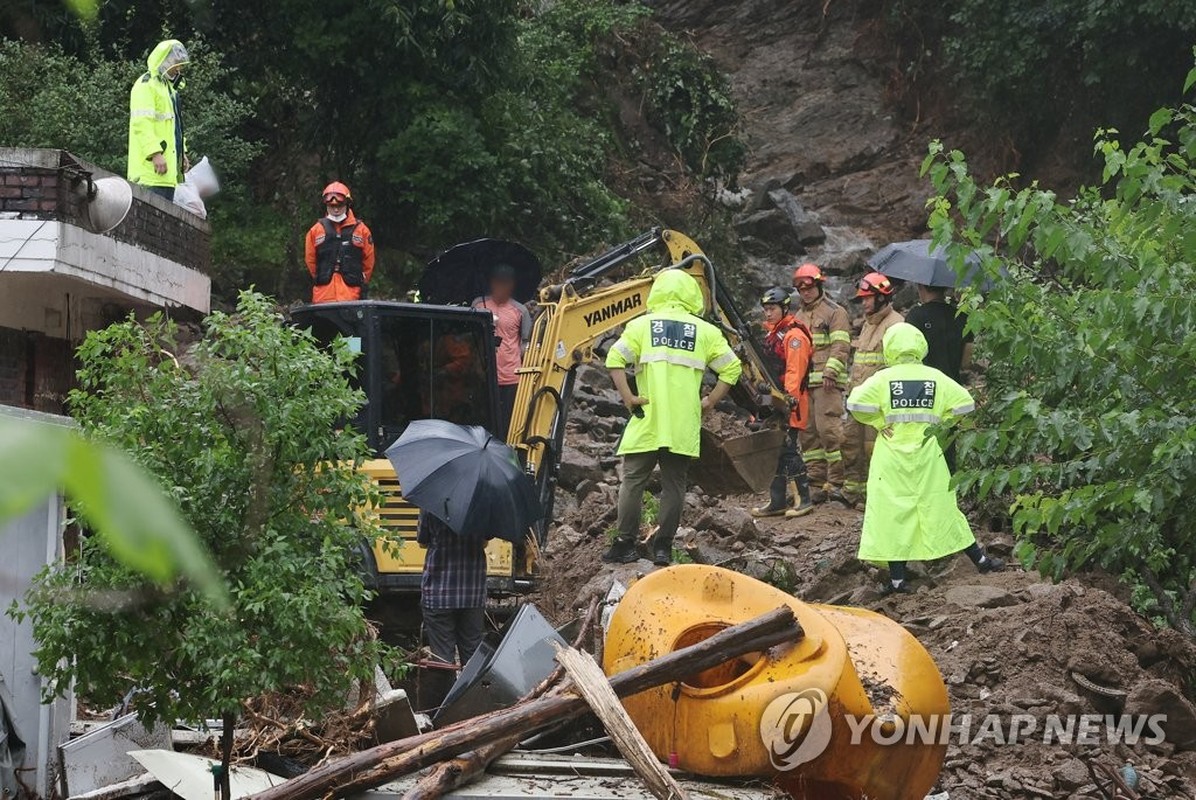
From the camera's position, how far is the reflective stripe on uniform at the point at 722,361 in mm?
11422

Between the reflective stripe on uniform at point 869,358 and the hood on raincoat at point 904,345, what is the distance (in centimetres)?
251

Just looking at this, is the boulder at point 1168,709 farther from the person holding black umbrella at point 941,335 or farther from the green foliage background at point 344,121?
the green foliage background at point 344,121

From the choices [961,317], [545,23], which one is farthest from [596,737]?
[545,23]

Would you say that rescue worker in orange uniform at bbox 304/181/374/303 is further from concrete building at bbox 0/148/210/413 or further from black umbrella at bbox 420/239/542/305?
concrete building at bbox 0/148/210/413

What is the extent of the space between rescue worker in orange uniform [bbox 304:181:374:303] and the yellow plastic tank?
6436 millimetres

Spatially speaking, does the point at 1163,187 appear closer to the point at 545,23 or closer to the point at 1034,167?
the point at 545,23

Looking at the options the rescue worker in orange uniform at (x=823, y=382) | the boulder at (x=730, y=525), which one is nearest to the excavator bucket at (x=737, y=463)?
the rescue worker in orange uniform at (x=823, y=382)

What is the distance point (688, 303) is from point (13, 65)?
936 centimetres

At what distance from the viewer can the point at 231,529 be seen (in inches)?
236

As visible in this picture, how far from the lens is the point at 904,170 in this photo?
26.5 meters

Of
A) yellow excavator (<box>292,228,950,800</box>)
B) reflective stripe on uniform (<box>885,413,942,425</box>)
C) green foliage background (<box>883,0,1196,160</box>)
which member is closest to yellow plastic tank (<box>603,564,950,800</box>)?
yellow excavator (<box>292,228,950,800</box>)

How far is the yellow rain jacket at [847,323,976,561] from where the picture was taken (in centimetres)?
1033

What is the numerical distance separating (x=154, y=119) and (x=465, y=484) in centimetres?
539

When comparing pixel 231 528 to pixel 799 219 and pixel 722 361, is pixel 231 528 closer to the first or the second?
pixel 722 361
